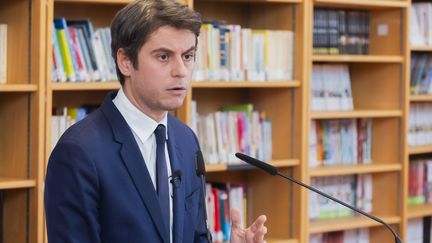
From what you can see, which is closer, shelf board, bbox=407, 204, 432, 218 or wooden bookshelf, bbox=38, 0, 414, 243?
wooden bookshelf, bbox=38, 0, 414, 243

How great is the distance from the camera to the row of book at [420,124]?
4742mm

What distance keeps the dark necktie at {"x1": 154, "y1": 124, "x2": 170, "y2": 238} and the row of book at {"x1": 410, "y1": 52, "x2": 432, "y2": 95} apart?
2.92 meters

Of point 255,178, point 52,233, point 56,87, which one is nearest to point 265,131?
point 255,178

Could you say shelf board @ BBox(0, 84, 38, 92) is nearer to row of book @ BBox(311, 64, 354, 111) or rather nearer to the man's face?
the man's face

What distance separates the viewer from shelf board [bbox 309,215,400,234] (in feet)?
13.9

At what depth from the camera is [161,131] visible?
2.15 m

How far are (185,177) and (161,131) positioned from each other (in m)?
0.15

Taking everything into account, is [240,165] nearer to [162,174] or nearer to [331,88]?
[331,88]

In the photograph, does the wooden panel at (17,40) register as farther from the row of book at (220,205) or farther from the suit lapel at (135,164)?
the suit lapel at (135,164)

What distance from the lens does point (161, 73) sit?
2.08 meters

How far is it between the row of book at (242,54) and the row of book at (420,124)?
1048 millimetres

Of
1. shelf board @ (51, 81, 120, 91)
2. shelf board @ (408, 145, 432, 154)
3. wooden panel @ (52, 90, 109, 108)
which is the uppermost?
shelf board @ (51, 81, 120, 91)

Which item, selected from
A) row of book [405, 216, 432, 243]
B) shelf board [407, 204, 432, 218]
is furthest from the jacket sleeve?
row of book [405, 216, 432, 243]

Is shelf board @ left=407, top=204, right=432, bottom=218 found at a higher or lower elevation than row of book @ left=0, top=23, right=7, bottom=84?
lower
